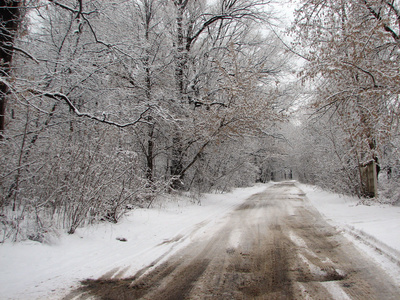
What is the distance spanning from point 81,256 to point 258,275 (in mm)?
3137

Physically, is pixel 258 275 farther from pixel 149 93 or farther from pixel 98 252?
pixel 149 93

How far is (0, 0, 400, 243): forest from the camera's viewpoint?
5449 mm

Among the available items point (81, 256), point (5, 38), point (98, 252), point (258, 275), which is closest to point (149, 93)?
point (5, 38)

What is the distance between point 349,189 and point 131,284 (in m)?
12.9

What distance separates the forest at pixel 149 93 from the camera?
17.9ft

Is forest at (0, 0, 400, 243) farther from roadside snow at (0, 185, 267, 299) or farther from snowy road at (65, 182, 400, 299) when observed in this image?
snowy road at (65, 182, 400, 299)

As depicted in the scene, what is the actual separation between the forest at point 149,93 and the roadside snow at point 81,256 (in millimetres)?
423

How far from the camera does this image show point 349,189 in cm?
1273

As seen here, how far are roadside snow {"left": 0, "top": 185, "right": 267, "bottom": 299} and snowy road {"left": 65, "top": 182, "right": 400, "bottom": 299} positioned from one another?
346 millimetres

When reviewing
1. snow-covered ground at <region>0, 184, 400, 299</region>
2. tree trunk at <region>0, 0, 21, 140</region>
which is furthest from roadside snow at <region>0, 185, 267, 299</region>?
tree trunk at <region>0, 0, 21, 140</region>

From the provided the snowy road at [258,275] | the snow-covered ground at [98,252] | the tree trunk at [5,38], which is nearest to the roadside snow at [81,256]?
the snow-covered ground at [98,252]

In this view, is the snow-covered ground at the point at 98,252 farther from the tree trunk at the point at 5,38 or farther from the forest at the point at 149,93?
the tree trunk at the point at 5,38

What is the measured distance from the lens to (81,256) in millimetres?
4414

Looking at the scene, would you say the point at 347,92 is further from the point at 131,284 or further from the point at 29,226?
the point at 29,226
